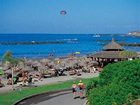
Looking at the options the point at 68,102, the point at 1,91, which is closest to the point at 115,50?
the point at 1,91

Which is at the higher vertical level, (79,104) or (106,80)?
(106,80)

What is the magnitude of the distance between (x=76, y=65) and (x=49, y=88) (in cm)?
2236

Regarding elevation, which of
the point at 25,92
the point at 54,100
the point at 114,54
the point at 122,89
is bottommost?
the point at 54,100

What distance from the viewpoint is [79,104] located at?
30203 mm

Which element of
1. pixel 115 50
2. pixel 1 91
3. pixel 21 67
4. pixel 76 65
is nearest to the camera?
pixel 1 91

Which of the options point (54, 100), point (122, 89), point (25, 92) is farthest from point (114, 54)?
point (122, 89)

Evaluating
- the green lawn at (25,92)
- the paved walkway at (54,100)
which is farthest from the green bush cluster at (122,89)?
the green lawn at (25,92)

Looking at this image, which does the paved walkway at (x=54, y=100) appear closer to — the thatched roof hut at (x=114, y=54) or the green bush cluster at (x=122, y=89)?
the green bush cluster at (x=122, y=89)

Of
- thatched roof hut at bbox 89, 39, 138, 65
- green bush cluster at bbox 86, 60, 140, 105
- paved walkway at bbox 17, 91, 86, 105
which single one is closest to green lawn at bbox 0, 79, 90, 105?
paved walkway at bbox 17, 91, 86, 105

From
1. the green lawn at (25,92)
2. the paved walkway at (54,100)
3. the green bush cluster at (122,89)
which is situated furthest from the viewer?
the green lawn at (25,92)

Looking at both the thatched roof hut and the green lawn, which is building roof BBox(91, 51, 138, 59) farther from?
the green lawn

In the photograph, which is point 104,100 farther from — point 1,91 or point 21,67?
point 21,67

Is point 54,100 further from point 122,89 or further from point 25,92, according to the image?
point 122,89

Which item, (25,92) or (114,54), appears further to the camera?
(114,54)
